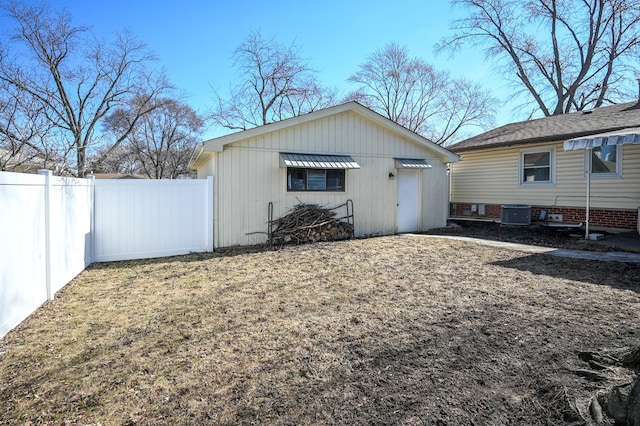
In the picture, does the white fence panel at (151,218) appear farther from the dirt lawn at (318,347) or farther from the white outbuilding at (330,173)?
the dirt lawn at (318,347)

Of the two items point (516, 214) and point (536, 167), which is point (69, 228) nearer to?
point (516, 214)

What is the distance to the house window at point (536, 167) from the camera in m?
11.2

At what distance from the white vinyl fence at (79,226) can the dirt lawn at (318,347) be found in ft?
1.36

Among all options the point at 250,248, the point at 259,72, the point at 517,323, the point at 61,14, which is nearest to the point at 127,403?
the point at 517,323

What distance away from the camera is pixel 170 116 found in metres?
29.4

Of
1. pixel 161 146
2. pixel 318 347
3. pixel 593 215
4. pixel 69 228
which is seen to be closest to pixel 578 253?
pixel 593 215

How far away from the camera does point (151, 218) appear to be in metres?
→ 7.16

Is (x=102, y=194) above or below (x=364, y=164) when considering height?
below

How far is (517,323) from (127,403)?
3613 millimetres

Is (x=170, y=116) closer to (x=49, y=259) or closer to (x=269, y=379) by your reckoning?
(x=49, y=259)

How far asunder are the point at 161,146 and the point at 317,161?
2604 centimetres

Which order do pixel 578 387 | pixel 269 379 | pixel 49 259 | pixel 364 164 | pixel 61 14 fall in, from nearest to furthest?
pixel 578 387, pixel 269 379, pixel 49 259, pixel 364 164, pixel 61 14

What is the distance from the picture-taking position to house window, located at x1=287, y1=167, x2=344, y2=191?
30.1 feet

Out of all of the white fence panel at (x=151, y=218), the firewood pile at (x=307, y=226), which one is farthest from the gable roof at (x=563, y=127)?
the white fence panel at (x=151, y=218)
